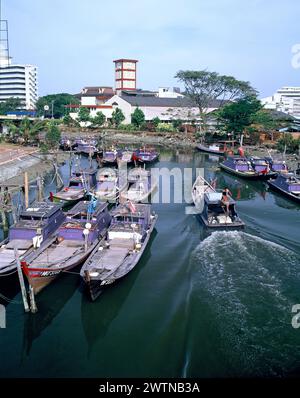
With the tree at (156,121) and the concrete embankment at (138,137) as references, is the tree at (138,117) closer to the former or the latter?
the tree at (156,121)

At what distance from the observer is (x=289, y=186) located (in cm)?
4569

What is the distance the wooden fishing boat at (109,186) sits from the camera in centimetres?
4319

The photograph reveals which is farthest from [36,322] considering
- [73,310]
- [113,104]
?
[113,104]

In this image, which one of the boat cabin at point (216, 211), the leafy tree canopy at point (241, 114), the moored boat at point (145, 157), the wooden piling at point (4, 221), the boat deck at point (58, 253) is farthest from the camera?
the leafy tree canopy at point (241, 114)

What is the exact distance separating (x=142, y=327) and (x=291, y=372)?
7603mm

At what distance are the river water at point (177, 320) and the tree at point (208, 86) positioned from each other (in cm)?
7958

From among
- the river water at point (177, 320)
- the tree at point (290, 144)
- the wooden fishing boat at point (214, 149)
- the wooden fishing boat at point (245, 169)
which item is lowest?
the river water at point (177, 320)

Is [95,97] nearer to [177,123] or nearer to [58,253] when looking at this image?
[177,123]

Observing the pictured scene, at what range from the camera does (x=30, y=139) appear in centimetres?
8288

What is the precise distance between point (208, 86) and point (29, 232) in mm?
88568

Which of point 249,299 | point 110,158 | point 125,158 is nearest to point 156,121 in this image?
point 125,158

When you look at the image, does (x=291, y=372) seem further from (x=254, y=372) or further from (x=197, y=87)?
(x=197, y=87)

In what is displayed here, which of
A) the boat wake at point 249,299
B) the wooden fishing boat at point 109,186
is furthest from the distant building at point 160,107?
the boat wake at point 249,299

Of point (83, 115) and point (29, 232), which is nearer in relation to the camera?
point (29, 232)
